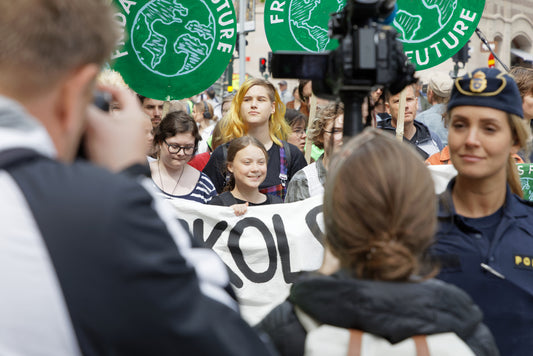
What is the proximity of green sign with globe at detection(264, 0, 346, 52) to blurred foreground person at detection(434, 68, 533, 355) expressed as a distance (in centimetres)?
294

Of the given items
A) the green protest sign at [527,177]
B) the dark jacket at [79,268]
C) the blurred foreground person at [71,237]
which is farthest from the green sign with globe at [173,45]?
the dark jacket at [79,268]

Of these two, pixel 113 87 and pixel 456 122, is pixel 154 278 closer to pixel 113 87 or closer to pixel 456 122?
pixel 113 87

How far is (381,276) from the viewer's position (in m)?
1.47

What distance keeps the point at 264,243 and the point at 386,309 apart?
2.63 metres

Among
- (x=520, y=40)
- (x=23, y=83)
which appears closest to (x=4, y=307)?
(x=23, y=83)

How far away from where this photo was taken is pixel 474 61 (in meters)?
32.8

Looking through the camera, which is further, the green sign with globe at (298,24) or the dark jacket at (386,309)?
the green sign with globe at (298,24)

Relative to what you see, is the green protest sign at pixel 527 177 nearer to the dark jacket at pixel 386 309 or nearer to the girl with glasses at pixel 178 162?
the girl with glasses at pixel 178 162

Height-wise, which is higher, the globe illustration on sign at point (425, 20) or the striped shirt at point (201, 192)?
the globe illustration on sign at point (425, 20)

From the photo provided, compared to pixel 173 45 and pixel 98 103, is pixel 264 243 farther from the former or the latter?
pixel 98 103

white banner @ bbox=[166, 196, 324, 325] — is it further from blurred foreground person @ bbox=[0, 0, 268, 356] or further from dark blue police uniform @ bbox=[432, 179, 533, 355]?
blurred foreground person @ bbox=[0, 0, 268, 356]

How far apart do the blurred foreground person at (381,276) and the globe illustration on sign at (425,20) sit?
355cm

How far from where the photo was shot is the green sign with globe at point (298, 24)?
5102 millimetres

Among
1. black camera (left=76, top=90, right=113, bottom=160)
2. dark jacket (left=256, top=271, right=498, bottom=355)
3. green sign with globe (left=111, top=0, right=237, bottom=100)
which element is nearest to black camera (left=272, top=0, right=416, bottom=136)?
dark jacket (left=256, top=271, right=498, bottom=355)
